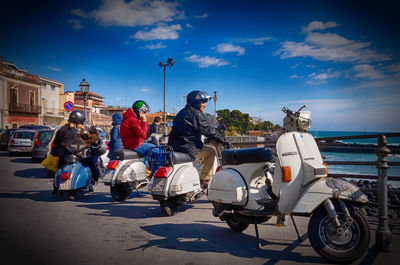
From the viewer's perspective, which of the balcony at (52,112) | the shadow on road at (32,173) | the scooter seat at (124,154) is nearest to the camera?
the scooter seat at (124,154)

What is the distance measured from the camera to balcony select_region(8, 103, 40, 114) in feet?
138

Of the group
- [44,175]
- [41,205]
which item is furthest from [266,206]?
[44,175]

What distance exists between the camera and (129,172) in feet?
19.2

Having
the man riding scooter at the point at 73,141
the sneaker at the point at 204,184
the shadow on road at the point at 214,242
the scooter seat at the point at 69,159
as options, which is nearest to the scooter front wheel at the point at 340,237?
the shadow on road at the point at 214,242

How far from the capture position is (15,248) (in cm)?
352

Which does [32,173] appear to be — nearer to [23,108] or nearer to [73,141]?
[73,141]

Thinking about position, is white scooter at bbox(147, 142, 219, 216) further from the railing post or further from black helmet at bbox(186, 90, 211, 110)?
the railing post

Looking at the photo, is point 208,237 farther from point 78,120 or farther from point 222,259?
point 78,120

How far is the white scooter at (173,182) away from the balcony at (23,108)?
45365 mm

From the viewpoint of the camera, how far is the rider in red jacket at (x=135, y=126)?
251 inches

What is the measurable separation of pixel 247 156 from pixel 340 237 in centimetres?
139

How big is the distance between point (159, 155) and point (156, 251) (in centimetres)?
192

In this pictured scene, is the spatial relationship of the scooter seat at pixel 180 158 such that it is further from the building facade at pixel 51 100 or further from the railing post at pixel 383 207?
the building facade at pixel 51 100

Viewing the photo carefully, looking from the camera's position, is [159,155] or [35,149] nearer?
[159,155]
